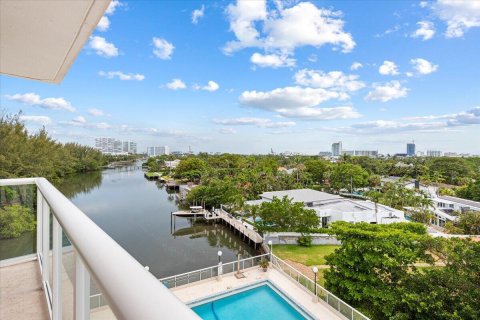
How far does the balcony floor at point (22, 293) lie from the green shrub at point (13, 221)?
0.77 feet

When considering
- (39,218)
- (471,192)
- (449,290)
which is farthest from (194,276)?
(471,192)

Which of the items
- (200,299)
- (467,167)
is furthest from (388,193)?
(467,167)

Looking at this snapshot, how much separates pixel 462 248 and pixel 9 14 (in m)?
7.63

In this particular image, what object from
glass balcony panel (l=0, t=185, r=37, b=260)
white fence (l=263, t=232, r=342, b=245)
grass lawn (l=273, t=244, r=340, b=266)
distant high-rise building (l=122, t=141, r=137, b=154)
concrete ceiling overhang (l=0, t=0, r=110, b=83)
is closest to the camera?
concrete ceiling overhang (l=0, t=0, r=110, b=83)

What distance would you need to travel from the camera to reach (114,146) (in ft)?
341

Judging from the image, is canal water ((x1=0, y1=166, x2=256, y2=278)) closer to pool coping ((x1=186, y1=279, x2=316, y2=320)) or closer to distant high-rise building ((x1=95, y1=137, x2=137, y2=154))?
pool coping ((x1=186, y1=279, x2=316, y2=320))

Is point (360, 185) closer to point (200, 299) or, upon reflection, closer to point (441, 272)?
point (441, 272)

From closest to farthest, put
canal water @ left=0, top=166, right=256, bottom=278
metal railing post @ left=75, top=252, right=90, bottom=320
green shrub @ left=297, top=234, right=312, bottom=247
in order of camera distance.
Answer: metal railing post @ left=75, top=252, right=90, bottom=320 < canal water @ left=0, top=166, right=256, bottom=278 < green shrub @ left=297, top=234, right=312, bottom=247

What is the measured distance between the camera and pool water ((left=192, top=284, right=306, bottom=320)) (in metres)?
5.83

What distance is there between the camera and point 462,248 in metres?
5.74

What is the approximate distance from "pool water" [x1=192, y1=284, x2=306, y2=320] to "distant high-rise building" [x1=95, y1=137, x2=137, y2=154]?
98.5 metres

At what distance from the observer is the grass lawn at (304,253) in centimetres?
959

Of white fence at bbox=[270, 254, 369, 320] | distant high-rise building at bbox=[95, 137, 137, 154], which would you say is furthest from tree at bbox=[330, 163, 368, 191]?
distant high-rise building at bbox=[95, 137, 137, 154]

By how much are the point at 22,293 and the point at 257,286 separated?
614 cm
